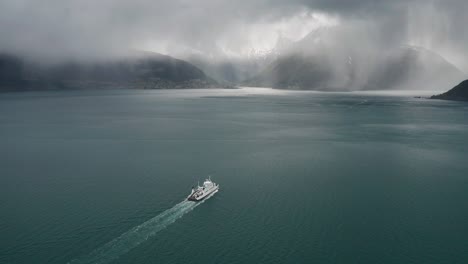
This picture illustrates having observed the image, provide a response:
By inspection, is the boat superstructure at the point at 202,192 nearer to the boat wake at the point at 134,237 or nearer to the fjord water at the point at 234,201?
the fjord water at the point at 234,201

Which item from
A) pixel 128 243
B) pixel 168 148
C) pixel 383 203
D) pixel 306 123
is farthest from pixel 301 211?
pixel 306 123

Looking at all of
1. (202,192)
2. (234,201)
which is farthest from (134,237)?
(234,201)

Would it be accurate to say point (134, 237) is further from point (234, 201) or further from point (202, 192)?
point (234, 201)

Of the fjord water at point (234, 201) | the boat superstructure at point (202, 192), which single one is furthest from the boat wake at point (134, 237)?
the boat superstructure at point (202, 192)

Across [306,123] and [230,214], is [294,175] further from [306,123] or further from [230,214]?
[306,123]

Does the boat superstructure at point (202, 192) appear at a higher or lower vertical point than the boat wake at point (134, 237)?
higher
